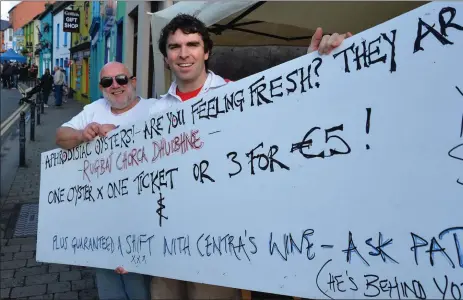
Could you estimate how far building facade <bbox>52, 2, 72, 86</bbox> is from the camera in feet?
98.6

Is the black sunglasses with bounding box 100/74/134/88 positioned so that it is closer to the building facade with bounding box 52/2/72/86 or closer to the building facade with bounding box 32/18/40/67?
the building facade with bounding box 52/2/72/86

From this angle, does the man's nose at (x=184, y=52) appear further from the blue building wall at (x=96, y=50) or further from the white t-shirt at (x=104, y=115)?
the blue building wall at (x=96, y=50)

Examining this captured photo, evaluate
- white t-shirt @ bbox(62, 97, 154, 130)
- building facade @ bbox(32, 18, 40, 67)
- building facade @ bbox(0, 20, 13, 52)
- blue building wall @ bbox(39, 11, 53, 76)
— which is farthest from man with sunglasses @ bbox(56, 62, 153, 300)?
Answer: building facade @ bbox(0, 20, 13, 52)

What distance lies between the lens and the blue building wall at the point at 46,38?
116 ft

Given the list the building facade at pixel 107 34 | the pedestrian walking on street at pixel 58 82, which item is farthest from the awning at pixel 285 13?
the pedestrian walking on street at pixel 58 82

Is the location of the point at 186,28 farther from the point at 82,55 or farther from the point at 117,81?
the point at 82,55

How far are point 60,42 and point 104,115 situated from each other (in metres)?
33.0

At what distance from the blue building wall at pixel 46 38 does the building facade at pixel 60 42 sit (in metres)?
0.94

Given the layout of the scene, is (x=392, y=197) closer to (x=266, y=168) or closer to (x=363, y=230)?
(x=363, y=230)

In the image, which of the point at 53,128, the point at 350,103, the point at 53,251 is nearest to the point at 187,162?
the point at 350,103

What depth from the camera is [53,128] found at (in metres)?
13.4

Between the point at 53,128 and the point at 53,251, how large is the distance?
1131cm

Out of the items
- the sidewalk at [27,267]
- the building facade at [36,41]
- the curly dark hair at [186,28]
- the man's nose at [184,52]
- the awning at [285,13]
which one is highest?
the building facade at [36,41]

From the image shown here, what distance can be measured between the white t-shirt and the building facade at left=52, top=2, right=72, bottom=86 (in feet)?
92.9
